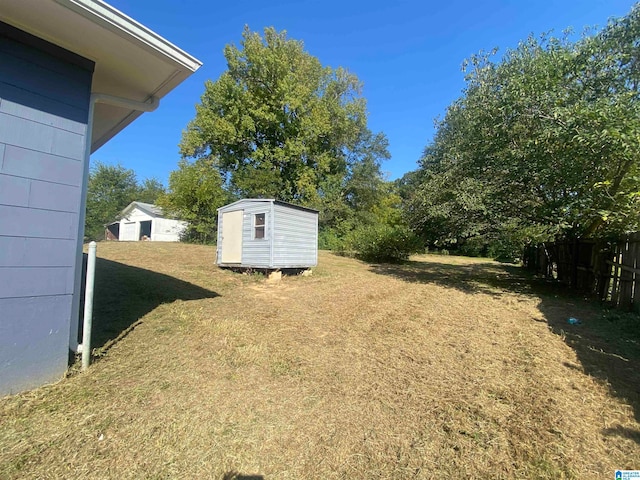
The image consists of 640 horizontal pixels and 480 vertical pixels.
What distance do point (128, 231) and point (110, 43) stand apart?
2932 centimetres

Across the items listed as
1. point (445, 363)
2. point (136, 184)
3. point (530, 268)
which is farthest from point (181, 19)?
point (136, 184)

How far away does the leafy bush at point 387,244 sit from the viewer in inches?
659

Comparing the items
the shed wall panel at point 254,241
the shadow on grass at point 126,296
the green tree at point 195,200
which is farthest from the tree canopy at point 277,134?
the shadow on grass at point 126,296

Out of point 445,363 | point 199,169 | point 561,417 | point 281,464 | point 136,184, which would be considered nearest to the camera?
point 281,464

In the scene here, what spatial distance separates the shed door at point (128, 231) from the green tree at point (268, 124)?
8.21 meters

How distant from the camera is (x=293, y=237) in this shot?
33.0 feet

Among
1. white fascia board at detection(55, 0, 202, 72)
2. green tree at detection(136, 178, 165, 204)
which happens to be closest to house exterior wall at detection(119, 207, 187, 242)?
green tree at detection(136, 178, 165, 204)

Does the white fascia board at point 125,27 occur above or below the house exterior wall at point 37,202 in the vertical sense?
above

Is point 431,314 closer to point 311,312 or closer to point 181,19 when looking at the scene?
point 311,312

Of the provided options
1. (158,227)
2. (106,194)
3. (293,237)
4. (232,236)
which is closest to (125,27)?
(293,237)

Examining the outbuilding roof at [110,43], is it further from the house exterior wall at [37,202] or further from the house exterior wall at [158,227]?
the house exterior wall at [158,227]

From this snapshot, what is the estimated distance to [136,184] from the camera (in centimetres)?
3884

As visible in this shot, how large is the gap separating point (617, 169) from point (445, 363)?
20.5 ft

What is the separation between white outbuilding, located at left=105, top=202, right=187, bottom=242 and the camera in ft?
82.9
